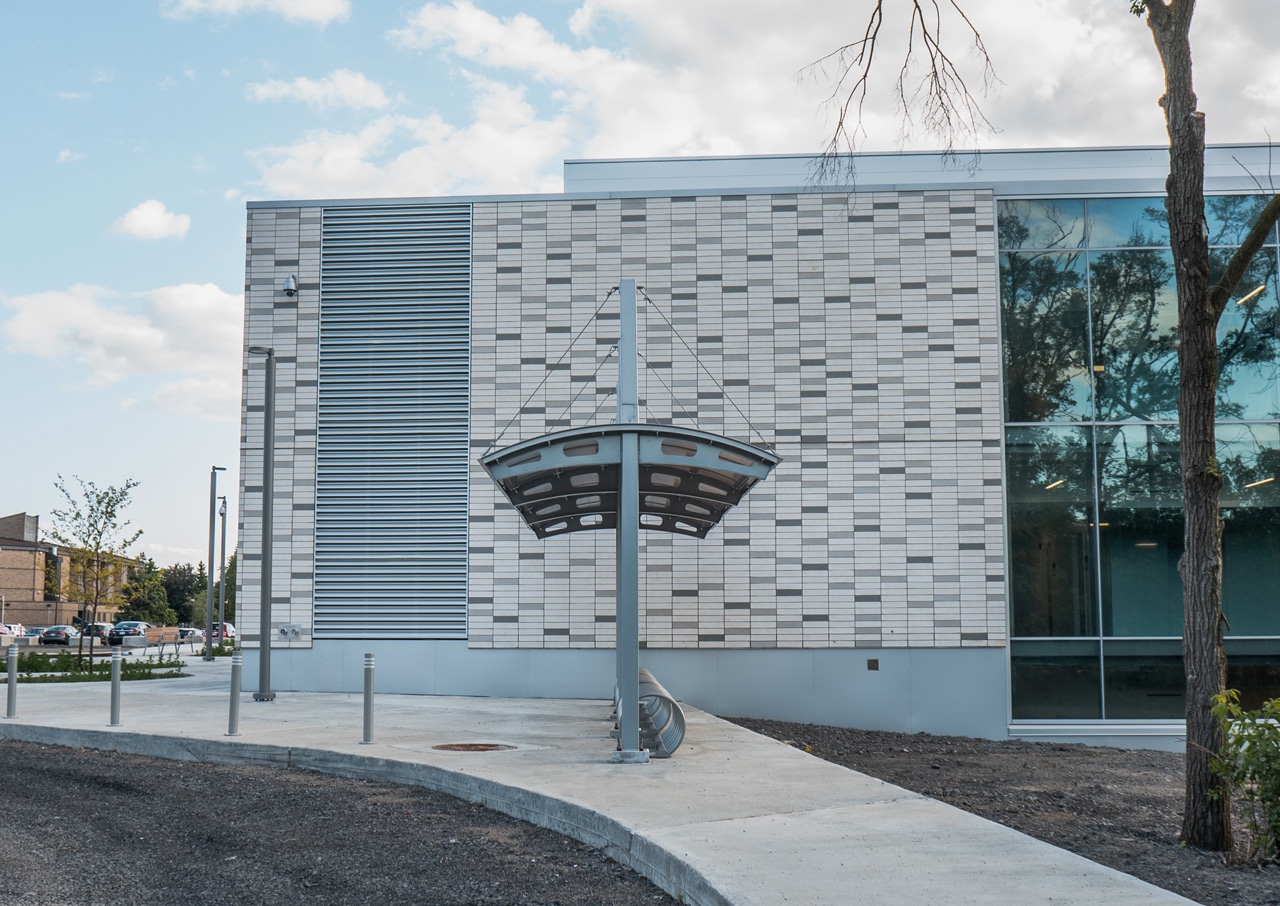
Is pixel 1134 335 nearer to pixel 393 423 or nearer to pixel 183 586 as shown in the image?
pixel 393 423

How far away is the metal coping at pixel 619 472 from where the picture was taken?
1116cm

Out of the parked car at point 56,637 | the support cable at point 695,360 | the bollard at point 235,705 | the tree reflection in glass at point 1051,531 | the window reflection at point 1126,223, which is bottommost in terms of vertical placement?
the parked car at point 56,637

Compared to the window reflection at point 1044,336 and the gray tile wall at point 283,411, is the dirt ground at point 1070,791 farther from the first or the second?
the gray tile wall at point 283,411

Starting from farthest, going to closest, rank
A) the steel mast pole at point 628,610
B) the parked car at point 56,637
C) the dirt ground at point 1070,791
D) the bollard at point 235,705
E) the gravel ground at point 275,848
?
1. the parked car at point 56,637
2. the bollard at point 235,705
3. the steel mast pole at point 628,610
4. the dirt ground at point 1070,791
5. the gravel ground at point 275,848

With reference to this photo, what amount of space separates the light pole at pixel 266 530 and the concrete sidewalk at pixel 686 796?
1111mm

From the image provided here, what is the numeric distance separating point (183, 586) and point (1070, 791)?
345ft

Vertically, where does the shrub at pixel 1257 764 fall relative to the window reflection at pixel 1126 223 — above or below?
below

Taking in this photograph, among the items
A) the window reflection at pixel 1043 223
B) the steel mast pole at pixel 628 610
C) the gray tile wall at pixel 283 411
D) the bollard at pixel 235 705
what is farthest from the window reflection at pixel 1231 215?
the bollard at pixel 235 705

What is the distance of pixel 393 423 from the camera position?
20.0m

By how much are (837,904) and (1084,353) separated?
625 inches

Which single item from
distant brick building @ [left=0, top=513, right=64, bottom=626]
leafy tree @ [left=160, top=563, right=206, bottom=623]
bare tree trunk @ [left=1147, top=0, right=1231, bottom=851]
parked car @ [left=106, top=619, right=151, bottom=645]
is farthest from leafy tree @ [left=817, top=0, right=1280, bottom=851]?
leafy tree @ [left=160, top=563, right=206, bottom=623]

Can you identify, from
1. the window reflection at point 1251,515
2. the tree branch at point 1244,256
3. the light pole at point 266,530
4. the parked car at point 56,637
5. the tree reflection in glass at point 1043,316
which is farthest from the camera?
the parked car at point 56,637

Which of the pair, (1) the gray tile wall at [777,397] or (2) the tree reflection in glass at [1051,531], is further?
(1) the gray tile wall at [777,397]

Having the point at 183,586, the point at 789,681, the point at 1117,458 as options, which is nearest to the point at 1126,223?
the point at 1117,458
